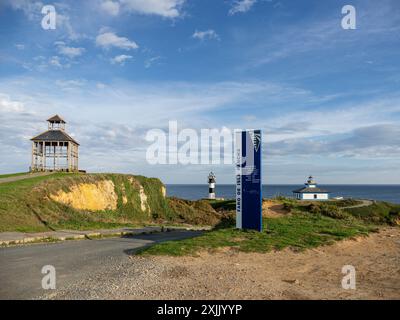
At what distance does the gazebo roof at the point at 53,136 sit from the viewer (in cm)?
3428

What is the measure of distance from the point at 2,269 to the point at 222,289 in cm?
715

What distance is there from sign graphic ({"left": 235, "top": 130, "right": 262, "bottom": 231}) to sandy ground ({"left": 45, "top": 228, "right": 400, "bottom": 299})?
4.34 metres

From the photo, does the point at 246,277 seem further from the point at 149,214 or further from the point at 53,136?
the point at 53,136

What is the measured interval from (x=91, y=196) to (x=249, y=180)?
15468 millimetres

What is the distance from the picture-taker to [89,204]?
26.8 m

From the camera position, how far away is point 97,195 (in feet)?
92.3

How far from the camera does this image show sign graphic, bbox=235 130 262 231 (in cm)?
1723

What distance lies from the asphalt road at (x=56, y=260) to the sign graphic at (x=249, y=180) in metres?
5.26

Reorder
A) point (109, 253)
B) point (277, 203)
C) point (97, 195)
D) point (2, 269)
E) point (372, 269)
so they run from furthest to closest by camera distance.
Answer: point (277, 203) < point (97, 195) < point (109, 253) < point (372, 269) < point (2, 269)

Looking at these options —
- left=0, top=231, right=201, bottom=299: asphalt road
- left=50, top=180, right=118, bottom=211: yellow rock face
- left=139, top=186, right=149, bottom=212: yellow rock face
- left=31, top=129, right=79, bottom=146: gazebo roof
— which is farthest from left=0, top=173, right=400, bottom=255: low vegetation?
left=31, top=129, right=79, bottom=146: gazebo roof

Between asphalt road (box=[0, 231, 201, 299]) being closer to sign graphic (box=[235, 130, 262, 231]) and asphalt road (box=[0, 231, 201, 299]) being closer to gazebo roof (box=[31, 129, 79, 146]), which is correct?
sign graphic (box=[235, 130, 262, 231])
